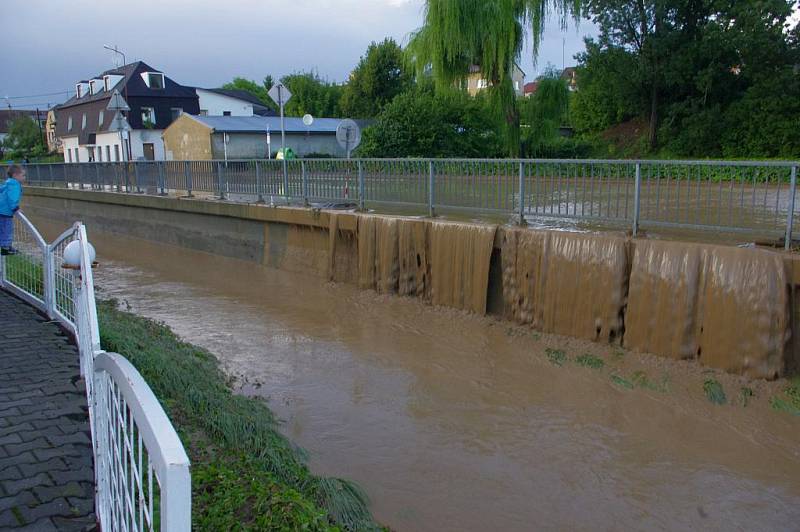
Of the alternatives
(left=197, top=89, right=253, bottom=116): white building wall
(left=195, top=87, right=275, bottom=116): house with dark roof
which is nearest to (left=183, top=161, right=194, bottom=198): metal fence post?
(left=195, top=87, right=275, bottom=116): house with dark roof

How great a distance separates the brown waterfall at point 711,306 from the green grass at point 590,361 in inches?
16.1

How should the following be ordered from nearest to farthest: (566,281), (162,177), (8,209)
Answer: (566,281) → (8,209) → (162,177)

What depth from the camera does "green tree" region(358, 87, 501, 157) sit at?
26844mm

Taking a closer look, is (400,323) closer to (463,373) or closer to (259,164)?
(463,373)

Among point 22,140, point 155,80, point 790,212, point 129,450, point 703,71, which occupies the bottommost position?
point 129,450

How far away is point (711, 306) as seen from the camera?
7.52 m

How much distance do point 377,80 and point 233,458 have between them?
48.8 meters

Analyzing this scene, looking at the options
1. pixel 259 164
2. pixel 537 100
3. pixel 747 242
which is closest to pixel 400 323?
pixel 747 242

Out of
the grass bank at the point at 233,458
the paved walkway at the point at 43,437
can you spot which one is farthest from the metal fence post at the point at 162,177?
the paved walkway at the point at 43,437

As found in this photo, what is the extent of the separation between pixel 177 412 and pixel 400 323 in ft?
17.5

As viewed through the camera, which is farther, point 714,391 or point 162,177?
point 162,177

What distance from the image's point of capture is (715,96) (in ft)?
94.3

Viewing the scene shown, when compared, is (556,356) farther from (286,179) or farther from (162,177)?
(162,177)

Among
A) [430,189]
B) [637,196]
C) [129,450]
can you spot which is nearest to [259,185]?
[430,189]
